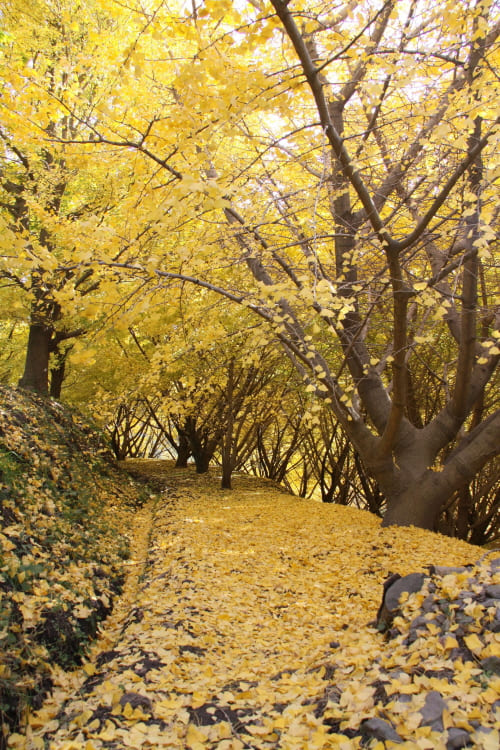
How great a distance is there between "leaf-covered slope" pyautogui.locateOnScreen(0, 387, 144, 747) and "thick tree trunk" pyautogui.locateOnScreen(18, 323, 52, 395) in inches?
62.9

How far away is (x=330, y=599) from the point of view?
416 centimetres

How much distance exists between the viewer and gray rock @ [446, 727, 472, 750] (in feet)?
5.98

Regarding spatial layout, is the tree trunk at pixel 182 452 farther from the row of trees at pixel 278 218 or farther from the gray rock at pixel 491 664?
the gray rock at pixel 491 664

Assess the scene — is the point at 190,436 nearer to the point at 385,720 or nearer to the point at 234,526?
the point at 234,526

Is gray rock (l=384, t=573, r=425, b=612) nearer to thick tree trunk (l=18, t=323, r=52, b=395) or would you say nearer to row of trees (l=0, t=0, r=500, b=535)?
row of trees (l=0, t=0, r=500, b=535)

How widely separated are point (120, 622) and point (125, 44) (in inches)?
250

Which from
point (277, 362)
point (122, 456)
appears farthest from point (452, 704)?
point (122, 456)

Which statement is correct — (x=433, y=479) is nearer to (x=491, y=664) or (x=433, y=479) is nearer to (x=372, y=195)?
(x=372, y=195)

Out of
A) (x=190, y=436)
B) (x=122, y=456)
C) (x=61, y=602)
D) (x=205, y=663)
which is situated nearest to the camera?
(x=205, y=663)

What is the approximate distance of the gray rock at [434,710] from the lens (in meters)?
1.95

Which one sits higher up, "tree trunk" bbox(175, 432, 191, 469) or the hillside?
"tree trunk" bbox(175, 432, 191, 469)

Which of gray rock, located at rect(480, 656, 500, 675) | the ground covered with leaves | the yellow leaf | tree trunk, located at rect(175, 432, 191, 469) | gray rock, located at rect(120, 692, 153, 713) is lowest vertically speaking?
gray rock, located at rect(120, 692, 153, 713)

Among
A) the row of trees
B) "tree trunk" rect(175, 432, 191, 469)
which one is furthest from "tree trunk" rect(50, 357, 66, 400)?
"tree trunk" rect(175, 432, 191, 469)

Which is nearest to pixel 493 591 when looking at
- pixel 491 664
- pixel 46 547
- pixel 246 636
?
pixel 491 664
